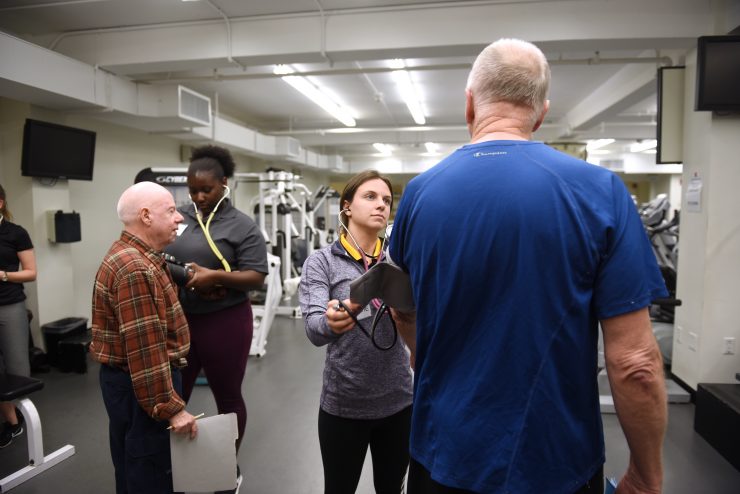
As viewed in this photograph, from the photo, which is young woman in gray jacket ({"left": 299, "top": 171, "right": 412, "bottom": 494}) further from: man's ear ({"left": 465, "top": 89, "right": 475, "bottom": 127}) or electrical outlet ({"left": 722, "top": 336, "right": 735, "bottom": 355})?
electrical outlet ({"left": 722, "top": 336, "right": 735, "bottom": 355})

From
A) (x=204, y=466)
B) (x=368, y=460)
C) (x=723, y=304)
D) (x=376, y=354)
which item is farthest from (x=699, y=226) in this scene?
(x=204, y=466)

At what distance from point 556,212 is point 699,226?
3.41m

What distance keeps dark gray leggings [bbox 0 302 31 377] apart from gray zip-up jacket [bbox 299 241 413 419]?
8.29 ft

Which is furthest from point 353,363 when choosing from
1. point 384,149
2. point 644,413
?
point 384,149

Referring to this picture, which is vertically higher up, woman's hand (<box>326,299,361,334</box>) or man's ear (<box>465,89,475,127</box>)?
man's ear (<box>465,89,475,127</box>)

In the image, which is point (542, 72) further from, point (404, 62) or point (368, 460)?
point (404, 62)

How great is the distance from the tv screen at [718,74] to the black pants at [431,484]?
3170 mm

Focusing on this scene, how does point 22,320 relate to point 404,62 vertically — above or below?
below

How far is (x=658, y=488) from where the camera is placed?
0.88m

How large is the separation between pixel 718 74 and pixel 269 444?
378 centimetres

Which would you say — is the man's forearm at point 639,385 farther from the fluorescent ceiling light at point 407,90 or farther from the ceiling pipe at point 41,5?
the fluorescent ceiling light at point 407,90

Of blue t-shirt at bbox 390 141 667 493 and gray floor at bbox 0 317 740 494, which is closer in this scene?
blue t-shirt at bbox 390 141 667 493

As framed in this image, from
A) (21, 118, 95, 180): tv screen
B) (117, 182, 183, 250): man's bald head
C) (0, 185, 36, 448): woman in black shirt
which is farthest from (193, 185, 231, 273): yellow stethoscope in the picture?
(21, 118, 95, 180): tv screen

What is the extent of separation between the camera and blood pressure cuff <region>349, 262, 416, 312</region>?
104 cm
